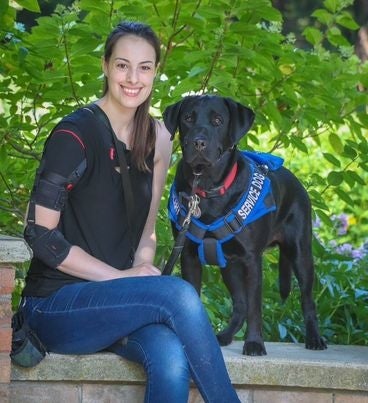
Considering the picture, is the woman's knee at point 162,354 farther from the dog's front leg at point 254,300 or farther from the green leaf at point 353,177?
the green leaf at point 353,177

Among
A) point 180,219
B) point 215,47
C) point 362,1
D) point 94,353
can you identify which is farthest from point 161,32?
point 362,1

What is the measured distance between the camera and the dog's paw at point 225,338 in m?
3.81

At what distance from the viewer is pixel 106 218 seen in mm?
3480

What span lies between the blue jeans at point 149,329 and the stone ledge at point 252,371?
5cm

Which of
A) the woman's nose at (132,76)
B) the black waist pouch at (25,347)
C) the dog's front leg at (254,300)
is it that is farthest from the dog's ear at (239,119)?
the black waist pouch at (25,347)

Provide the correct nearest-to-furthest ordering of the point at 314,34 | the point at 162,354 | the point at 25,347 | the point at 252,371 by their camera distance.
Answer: the point at 162,354 < the point at 25,347 < the point at 252,371 < the point at 314,34

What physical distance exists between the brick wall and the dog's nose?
85 cm

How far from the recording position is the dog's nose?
3498 mm

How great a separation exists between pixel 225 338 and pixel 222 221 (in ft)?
1.90

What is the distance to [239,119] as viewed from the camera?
362cm

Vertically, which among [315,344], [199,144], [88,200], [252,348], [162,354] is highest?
[199,144]

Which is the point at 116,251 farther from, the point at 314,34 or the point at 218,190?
the point at 314,34

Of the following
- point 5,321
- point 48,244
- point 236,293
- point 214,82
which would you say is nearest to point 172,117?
point 214,82

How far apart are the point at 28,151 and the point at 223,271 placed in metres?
1.11
